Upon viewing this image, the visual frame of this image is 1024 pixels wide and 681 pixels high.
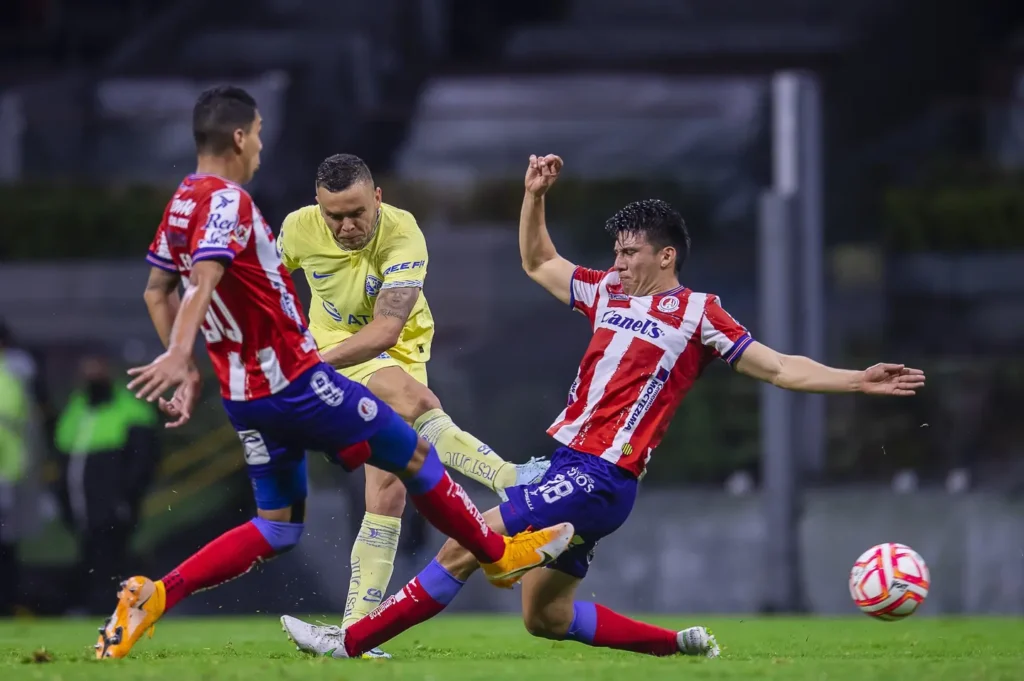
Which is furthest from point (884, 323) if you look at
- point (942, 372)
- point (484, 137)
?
point (484, 137)

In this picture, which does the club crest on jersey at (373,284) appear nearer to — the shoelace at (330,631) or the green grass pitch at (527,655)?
the shoelace at (330,631)

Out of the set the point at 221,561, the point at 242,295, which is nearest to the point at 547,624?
the point at 221,561

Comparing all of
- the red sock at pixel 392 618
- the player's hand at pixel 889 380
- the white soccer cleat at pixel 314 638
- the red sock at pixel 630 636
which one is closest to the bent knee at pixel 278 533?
the white soccer cleat at pixel 314 638

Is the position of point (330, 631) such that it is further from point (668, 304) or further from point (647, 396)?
point (668, 304)

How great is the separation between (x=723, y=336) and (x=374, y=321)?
1.64m

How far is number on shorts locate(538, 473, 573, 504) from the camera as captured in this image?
6375 millimetres

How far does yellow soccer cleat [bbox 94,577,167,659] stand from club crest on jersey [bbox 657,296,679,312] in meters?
2.51

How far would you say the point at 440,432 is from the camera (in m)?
7.45

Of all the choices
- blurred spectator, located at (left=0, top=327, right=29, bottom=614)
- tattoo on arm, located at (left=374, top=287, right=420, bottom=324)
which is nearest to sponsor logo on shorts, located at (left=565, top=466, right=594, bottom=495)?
tattoo on arm, located at (left=374, top=287, right=420, bottom=324)

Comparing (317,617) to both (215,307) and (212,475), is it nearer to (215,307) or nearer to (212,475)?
(212,475)

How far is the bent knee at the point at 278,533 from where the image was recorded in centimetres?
642

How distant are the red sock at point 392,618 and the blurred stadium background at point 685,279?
3469 millimetres

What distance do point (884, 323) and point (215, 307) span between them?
382 inches

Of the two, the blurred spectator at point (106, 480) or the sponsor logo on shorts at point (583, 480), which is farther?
the blurred spectator at point (106, 480)
